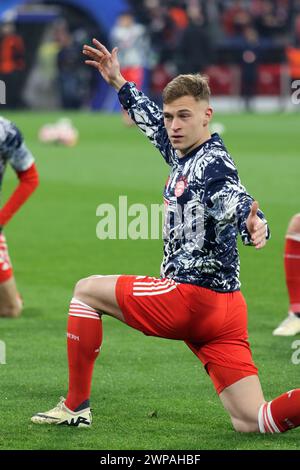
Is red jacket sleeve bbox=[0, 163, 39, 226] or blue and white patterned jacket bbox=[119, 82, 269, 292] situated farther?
red jacket sleeve bbox=[0, 163, 39, 226]

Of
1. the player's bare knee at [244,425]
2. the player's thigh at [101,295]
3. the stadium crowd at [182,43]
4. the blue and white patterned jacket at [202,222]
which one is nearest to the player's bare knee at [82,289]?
the player's thigh at [101,295]

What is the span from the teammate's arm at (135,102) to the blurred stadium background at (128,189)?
1533mm

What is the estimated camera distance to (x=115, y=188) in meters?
17.8

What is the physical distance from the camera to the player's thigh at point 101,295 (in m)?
6.42

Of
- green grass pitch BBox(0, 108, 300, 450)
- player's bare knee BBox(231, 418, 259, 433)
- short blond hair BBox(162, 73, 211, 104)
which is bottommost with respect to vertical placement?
green grass pitch BBox(0, 108, 300, 450)

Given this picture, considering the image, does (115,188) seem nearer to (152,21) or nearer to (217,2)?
(152,21)

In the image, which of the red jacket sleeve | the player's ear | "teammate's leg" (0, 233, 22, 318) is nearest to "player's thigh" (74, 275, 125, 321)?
the player's ear

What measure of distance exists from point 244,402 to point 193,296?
60 cm

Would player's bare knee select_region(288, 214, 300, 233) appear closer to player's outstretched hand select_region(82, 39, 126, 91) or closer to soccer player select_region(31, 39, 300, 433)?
player's outstretched hand select_region(82, 39, 126, 91)

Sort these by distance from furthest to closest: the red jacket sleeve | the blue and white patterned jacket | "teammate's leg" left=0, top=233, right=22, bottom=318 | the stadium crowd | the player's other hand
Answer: the stadium crowd, the red jacket sleeve, "teammate's leg" left=0, top=233, right=22, bottom=318, the blue and white patterned jacket, the player's other hand

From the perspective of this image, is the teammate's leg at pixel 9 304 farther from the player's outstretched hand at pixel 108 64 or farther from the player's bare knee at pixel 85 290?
the player's bare knee at pixel 85 290

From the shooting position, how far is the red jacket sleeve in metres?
9.95

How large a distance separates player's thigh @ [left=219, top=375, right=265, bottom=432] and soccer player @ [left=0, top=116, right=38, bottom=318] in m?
3.68

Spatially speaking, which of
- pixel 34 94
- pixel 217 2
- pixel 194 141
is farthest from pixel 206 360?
pixel 217 2
